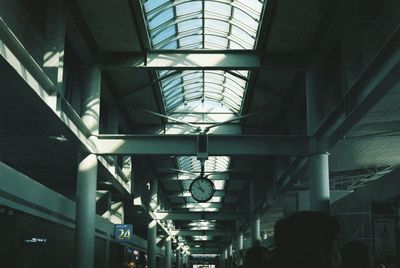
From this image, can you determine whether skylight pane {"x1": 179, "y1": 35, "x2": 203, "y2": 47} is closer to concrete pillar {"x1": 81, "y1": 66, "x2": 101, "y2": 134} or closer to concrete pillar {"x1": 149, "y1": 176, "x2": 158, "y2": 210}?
concrete pillar {"x1": 81, "y1": 66, "x2": 101, "y2": 134}

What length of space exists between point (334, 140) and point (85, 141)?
28.7 feet

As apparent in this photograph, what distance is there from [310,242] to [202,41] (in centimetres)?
2536

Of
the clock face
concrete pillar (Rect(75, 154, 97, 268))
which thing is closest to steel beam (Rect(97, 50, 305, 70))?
concrete pillar (Rect(75, 154, 97, 268))

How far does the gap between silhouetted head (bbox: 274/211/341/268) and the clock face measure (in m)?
26.3

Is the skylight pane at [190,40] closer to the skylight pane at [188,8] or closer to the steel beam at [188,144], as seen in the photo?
the skylight pane at [188,8]

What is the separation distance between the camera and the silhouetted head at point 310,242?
8.91 ft

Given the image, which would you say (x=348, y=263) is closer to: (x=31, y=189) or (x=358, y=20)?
(x=358, y=20)

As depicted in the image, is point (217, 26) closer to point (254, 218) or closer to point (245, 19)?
point (245, 19)

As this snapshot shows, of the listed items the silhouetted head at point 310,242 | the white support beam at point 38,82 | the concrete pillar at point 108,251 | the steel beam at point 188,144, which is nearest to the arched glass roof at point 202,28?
the steel beam at point 188,144

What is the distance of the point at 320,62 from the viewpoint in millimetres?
22453

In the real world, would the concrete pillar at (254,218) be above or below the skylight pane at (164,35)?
below

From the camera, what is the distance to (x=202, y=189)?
95.9 feet

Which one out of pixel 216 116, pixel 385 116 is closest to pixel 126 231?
pixel 216 116

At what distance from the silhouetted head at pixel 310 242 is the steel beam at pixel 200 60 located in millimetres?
20588
